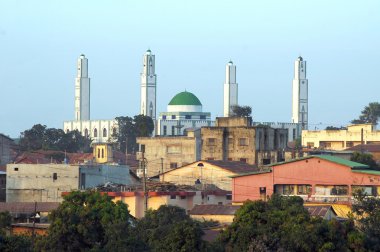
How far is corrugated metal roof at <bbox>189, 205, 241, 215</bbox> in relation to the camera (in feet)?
140

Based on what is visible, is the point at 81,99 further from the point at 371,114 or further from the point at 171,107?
the point at 371,114

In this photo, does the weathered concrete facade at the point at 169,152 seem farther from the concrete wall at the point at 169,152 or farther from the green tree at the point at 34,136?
the green tree at the point at 34,136

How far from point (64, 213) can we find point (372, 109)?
64.0m

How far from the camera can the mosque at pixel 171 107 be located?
116m

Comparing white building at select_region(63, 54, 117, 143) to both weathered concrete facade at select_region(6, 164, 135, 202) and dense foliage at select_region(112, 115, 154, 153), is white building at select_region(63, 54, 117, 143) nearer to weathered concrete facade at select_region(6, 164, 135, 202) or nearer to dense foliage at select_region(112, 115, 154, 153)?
dense foliage at select_region(112, 115, 154, 153)

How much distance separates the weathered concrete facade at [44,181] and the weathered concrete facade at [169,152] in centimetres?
1347

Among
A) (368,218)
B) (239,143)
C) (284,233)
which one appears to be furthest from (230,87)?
(284,233)

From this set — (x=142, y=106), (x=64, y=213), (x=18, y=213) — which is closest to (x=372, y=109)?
(x=142, y=106)

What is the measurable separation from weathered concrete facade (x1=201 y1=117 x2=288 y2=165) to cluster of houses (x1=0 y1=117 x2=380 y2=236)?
5 cm

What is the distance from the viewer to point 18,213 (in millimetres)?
44062

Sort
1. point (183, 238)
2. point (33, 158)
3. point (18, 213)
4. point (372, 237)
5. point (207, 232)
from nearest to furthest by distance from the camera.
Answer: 1. point (183, 238)
2. point (372, 237)
3. point (207, 232)
4. point (18, 213)
5. point (33, 158)

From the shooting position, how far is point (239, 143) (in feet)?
203

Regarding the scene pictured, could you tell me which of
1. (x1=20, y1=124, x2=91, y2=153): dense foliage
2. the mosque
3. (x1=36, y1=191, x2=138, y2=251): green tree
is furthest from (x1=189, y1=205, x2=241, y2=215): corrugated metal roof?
the mosque

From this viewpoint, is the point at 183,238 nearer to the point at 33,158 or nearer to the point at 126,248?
the point at 126,248
